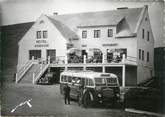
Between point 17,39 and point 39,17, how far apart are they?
0.33 meters

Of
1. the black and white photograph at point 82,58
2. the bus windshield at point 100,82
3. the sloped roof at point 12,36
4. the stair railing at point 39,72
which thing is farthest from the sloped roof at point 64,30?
the bus windshield at point 100,82

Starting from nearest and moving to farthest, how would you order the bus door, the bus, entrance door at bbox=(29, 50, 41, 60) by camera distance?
1. the bus
2. the bus door
3. entrance door at bbox=(29, 50, 41, 60)

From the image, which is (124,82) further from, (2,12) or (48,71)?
(2,12)

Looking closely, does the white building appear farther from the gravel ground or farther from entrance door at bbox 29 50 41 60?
the gravel ground

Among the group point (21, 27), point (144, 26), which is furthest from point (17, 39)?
point (144, 26)

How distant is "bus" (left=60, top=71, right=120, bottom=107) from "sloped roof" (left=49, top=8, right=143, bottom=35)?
49 cm

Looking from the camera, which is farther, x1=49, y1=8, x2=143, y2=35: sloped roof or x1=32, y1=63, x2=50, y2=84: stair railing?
x1=32, y1=63, x2=50, y2=84: stair railing

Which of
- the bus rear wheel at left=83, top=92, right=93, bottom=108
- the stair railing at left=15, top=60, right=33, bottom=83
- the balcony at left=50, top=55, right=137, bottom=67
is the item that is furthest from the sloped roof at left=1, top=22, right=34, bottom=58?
the bus rear wheel at left=83, top=92, right=93, bottom=108

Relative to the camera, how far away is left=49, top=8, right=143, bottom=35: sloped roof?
12.6ft

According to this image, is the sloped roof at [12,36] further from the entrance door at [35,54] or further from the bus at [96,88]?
the bus at [96,88]

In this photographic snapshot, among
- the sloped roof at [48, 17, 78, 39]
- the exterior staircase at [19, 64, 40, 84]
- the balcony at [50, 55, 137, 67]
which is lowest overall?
the exterior staircase at [19, 64, 40, 84]

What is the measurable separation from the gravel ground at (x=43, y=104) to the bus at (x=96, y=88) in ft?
0.27

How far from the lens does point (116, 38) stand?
3.84 meters

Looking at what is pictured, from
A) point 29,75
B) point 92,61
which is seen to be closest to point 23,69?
point 29,75
